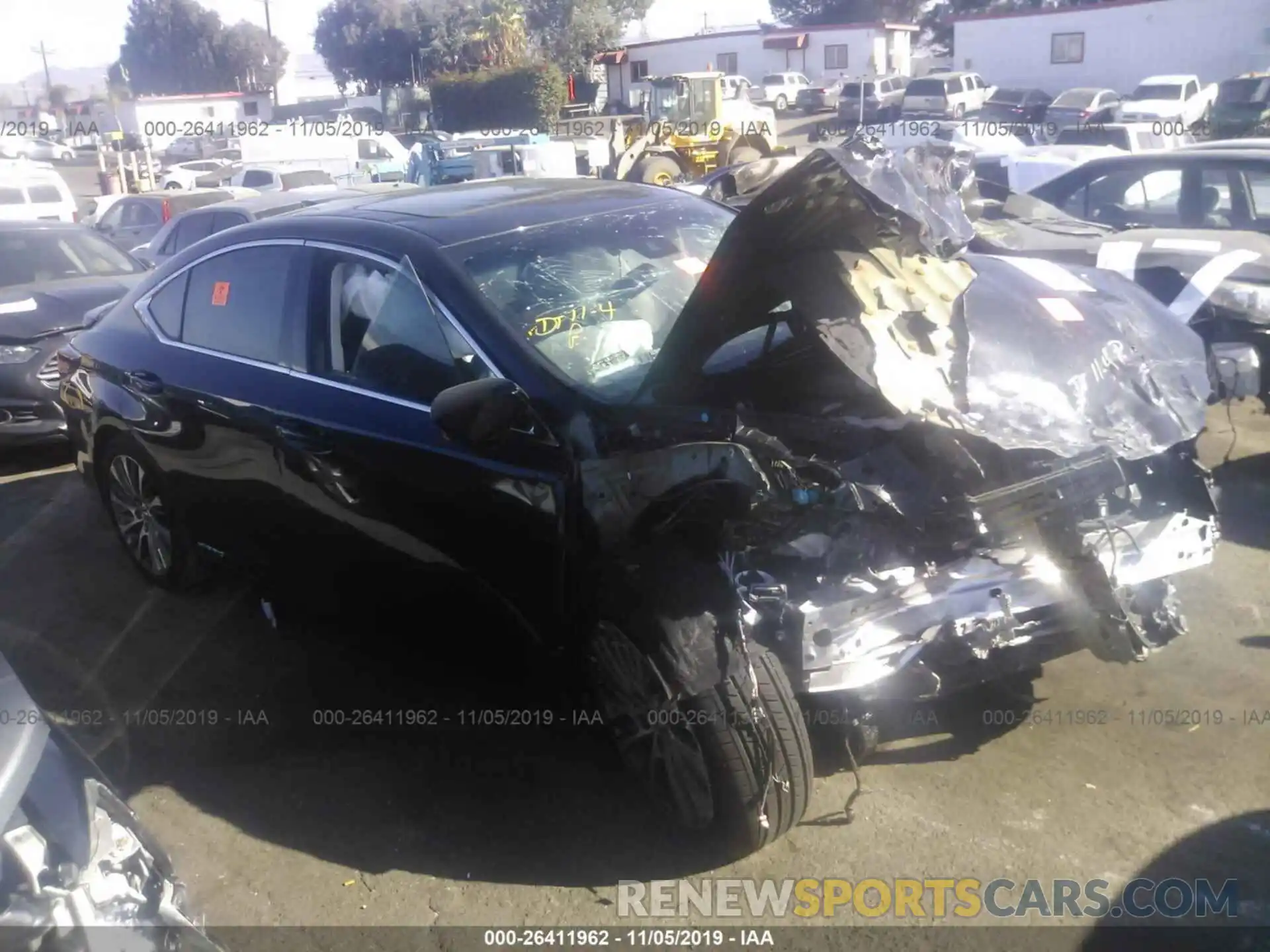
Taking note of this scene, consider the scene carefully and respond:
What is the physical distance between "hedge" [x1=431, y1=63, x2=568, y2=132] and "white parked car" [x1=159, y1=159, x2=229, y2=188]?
1184 centimetres

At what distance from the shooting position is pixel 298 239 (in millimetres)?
4051

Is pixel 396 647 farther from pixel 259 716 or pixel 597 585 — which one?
pixel 597 585

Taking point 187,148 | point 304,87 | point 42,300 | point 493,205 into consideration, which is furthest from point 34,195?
point 304,87

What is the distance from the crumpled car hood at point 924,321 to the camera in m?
2.84

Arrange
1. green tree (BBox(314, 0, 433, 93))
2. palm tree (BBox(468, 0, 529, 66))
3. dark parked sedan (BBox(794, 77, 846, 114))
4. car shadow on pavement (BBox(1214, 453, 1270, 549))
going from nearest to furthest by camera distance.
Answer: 1. car shadow on pavement (BBox(1214, 453, 1270, 549))
2. dark parked sedan (BBox(794, 77, 846, 114))
3. palm tree (BBox(468, 0, 529, 66))
4. green tree (BBox(314, 0, 433, 93))

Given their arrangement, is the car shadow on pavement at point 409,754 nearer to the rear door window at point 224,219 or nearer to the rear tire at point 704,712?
the rear tire at point 704,712

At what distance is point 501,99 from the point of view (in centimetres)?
4241

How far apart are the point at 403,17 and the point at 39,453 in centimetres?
5321

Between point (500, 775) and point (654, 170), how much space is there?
62.5 feet

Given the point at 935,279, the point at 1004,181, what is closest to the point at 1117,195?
the point at 1004,181

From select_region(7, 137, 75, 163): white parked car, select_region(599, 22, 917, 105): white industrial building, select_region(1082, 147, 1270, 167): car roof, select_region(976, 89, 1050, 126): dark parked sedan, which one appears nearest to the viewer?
select_region(1082, 147, 1270, 167): car roof

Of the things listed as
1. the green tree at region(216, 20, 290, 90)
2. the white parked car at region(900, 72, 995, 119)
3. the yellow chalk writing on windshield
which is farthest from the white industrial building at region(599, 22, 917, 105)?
the yellow chalk writing on windshield

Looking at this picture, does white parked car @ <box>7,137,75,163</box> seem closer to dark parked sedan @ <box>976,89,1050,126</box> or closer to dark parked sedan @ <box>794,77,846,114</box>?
dark parked sedan @ <box>794,77,846,114</box>

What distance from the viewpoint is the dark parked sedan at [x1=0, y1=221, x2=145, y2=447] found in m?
7.18
